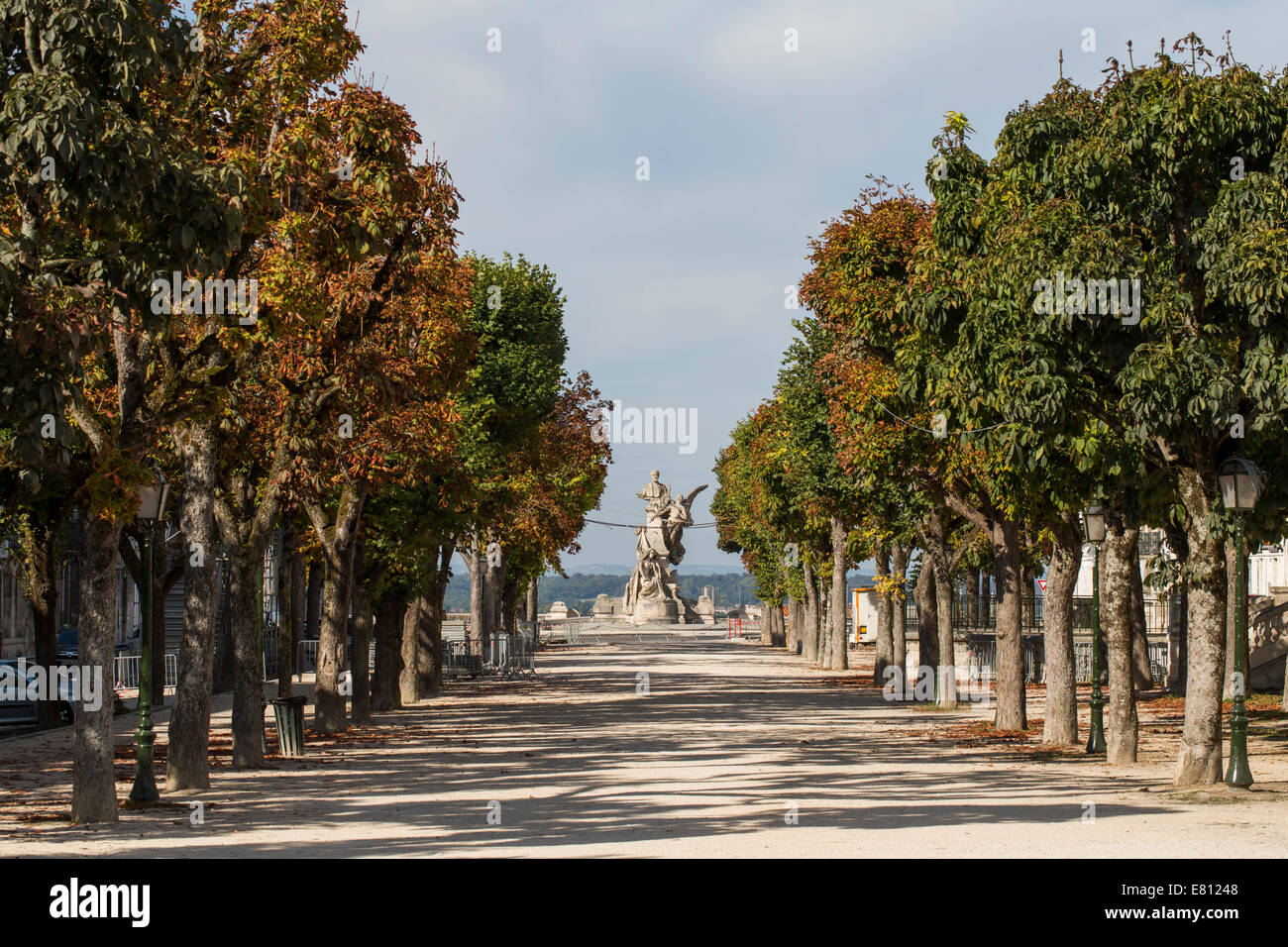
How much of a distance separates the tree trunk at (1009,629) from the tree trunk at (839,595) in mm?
22891

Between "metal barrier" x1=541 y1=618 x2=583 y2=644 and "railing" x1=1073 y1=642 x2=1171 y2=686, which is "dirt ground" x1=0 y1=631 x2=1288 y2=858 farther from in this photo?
"metal barrier" x1=541 y1=618 x2=583 y2=644

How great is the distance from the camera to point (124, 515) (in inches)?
536

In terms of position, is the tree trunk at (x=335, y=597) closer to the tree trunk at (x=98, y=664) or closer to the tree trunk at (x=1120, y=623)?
the tree trunk at (x=98, y=664)

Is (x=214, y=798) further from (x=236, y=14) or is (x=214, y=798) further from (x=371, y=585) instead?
(x=371, y=585)

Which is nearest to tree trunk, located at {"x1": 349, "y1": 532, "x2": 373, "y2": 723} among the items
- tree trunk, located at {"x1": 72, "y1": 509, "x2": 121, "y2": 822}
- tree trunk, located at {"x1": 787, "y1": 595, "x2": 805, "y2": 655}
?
tree trunk, located at {"x1": 72, "y1": 509, "x2": 121, "y2": 822}

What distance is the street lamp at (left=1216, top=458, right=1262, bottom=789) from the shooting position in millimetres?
15570

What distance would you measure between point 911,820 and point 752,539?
56.0m

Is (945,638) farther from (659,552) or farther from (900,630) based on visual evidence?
(659,552)

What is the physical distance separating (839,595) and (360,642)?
24.0 m

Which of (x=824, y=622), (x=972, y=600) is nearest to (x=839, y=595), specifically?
(x=824, y=622)

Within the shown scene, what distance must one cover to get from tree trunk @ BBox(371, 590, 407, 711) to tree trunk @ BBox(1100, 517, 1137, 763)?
16472mm

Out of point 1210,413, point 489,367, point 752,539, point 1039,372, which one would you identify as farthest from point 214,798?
point 752,539

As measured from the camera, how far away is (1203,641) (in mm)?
16656

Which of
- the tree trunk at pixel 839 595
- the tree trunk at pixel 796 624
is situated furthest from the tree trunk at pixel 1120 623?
the tree trunk at pixel 796 624
